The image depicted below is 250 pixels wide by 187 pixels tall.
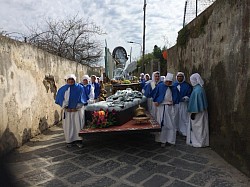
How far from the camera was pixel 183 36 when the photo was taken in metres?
7.46

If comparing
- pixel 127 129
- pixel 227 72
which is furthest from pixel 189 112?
pixel 127 129

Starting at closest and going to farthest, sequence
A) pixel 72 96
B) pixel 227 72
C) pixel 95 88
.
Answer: pixel 227 72 < pixel 72 96 < pixel 95 88

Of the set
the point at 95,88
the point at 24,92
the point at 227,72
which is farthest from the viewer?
the point at 95,88

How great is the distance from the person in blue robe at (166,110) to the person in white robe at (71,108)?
1.91 meters

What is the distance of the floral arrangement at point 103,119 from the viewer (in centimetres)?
524

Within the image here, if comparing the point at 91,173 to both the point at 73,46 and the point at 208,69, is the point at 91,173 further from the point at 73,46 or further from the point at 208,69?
the point at 73,46

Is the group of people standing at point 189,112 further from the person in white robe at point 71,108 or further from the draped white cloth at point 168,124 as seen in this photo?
the person in white robe at point 71,108

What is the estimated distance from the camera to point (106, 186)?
139 inches

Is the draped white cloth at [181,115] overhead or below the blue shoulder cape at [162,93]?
below

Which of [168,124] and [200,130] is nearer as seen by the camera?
[200,130]

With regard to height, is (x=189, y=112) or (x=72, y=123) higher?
(x=189, y=112)

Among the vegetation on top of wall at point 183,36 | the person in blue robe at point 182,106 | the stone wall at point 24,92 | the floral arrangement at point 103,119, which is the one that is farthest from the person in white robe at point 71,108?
the vegetation on top of wall at point 183,36

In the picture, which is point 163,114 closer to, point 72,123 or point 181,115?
point 181,115

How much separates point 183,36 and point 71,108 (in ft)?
14.1
